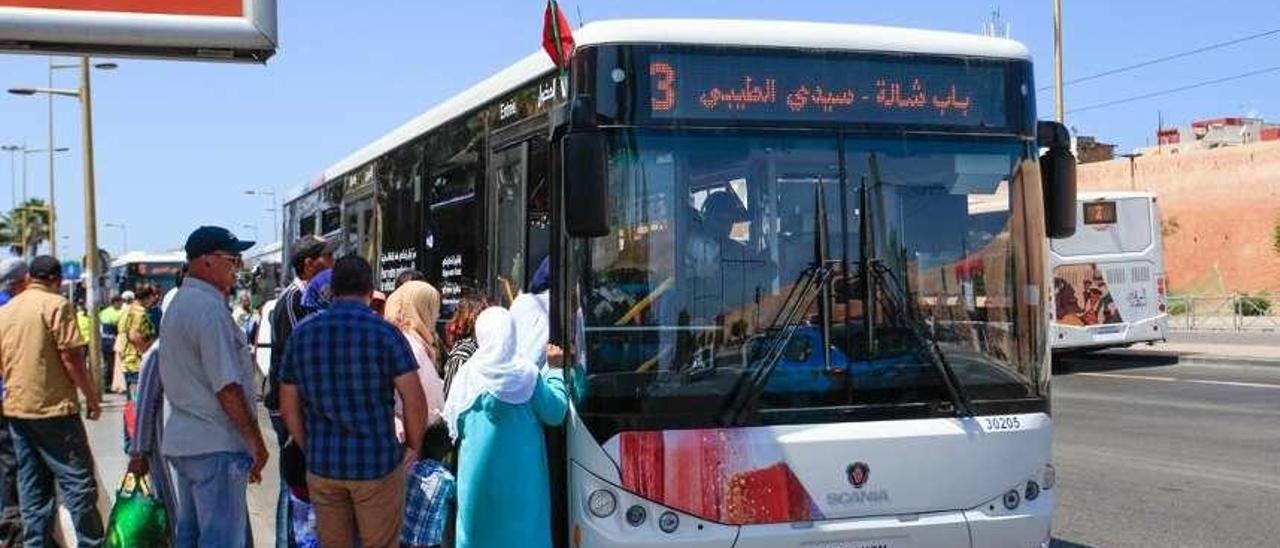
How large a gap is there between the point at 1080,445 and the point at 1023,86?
7.34 meters

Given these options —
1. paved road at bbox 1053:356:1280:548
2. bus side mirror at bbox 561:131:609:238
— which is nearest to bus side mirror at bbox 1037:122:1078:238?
bus side mirror at bbox 561:131:609:238

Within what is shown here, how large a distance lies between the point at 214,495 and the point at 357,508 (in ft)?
2.46

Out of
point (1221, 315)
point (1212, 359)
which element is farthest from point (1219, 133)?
point (1212, 359)

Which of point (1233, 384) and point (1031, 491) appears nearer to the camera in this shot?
point (1031, 491)

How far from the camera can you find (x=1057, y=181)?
245 inches

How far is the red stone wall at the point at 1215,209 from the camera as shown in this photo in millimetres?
59375

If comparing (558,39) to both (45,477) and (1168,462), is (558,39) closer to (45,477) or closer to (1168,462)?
(45,477)

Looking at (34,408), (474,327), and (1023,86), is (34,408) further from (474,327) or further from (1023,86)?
(1023,86)

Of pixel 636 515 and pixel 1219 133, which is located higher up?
pixel 1219 133

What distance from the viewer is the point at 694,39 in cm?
575

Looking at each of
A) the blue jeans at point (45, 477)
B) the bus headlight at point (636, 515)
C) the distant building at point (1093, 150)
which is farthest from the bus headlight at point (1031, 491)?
the distant building at point (1093, 150)

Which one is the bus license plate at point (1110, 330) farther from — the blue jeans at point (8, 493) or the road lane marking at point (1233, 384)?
the blue jeans at point (8, 493)

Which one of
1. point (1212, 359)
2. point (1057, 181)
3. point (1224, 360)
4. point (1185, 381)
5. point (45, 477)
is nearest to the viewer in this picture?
point (1057, 181)

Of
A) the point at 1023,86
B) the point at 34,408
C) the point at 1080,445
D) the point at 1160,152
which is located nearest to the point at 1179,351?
the point at 1080,445
